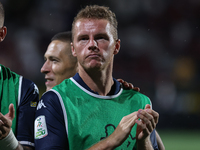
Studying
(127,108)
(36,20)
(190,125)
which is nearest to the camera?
(127,108)

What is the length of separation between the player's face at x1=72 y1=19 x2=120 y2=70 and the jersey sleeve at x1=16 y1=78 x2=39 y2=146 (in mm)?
448

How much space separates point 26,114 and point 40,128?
0.56 feet

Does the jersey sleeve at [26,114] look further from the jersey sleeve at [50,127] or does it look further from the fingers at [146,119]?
the fingers at [146,119]

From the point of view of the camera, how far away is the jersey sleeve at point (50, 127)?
2.13 meters

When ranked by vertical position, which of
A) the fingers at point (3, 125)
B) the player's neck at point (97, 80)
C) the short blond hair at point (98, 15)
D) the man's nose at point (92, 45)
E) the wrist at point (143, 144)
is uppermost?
the short blond hair at point (98, 15)

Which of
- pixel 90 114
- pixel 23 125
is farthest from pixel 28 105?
pixel 90 114

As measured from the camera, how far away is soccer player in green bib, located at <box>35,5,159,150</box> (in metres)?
2.11

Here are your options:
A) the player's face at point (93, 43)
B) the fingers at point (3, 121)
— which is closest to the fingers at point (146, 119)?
the player's face at point (93, 43)

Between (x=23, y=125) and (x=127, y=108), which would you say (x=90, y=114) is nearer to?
(x=127, y=108)

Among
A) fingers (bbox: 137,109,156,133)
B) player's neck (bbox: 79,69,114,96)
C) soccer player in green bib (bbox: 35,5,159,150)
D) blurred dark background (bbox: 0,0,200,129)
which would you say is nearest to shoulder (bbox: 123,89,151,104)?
soccer player in green bib (bbox: 35,5,159,150)

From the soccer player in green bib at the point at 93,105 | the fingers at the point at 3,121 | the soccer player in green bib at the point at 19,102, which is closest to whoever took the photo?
the fingers at the point at 3,121

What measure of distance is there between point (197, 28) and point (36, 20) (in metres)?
5.65

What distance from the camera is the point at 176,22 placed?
1052 centimetres

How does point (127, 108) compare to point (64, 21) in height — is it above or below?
below
